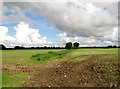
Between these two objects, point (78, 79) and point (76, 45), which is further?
point (76, 45)

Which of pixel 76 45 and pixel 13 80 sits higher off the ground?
pixel 76 45

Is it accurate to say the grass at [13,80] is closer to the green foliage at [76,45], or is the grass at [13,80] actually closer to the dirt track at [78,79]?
the dirt track at [78,79]

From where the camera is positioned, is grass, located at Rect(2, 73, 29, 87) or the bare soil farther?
grass, located at Rect(2, 73, 29, 87)

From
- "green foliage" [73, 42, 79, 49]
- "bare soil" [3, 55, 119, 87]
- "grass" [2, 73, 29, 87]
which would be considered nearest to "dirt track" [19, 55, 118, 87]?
"bare soil" [3, 55, 119, 87]

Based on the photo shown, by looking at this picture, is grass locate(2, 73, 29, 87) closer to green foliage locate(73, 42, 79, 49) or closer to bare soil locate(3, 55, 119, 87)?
bare soil locate(3, 55, 119, 87)

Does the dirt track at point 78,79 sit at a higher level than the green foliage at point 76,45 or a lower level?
Answer: lower

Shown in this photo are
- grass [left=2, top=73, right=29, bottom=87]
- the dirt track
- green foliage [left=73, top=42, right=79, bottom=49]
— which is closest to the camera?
the dirt track

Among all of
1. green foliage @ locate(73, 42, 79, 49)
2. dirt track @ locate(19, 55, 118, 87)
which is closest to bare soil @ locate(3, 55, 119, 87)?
dirt track @ locate(19, 55, 118, 87)

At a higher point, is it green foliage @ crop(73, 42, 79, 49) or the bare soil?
green foliage @ crop(73, 42, 79, 49)

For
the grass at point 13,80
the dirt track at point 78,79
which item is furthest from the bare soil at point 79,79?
the grass at point 13,80

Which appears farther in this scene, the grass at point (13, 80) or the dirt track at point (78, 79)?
the grass at point (13, 80)

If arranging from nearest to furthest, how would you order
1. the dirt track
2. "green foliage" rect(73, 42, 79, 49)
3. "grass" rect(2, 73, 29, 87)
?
the dirt track < "grass" rect(2, 73, 29, 87) < "green foliage" rect(73, 42, 79, 49)

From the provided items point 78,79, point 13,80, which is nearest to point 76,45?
point 13,80

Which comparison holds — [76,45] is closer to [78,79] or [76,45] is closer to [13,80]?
[13,80]
